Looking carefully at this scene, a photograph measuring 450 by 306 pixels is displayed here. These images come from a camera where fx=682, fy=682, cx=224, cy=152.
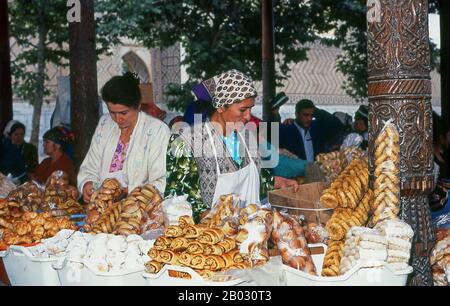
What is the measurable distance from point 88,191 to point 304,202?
139cm

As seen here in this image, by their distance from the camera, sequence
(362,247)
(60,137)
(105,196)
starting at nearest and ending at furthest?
(362,247) < (105,196) < (60,137)

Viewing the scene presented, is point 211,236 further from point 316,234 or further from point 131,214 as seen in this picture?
point 131,214

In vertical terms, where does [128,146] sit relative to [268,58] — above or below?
below

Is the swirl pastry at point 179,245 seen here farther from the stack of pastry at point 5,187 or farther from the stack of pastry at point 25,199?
the stack of pastry at point 5,187

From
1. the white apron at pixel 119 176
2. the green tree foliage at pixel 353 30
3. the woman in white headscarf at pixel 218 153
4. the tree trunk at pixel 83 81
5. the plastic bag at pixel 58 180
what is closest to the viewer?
the woman in white headscarf at pixel 218 153

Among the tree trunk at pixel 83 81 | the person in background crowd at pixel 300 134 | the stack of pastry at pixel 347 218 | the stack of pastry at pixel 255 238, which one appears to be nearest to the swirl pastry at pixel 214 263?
the stack of pastry at pixel 255 238

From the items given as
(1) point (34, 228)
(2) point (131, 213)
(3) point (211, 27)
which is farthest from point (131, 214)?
(3) point (211, 27)

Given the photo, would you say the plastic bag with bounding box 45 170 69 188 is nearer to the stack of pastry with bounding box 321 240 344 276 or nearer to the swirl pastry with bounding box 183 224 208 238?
the swirl pastry with bounding box 183 224 208 238

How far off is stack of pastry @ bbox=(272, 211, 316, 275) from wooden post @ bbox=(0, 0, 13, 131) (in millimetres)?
5941

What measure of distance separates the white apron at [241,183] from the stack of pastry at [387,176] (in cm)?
74

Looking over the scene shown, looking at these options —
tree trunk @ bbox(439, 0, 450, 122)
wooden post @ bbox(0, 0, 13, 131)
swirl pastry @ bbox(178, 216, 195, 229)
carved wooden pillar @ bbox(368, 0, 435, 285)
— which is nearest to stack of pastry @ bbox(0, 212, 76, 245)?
swirl pastry @ bbox(178, 216, 195, 229)

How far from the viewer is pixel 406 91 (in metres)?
2.90

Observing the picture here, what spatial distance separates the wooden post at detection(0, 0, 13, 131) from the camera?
7.98 m

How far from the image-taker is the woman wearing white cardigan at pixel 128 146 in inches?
153
